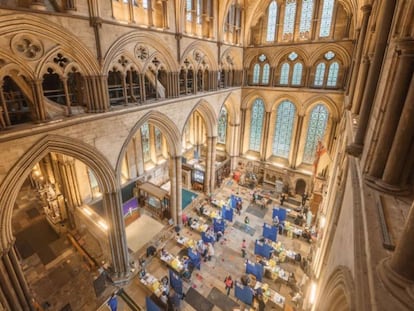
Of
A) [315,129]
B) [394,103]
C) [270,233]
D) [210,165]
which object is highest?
[394,103]

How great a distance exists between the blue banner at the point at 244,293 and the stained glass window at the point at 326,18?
16.7 meters

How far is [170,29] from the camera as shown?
10672mm

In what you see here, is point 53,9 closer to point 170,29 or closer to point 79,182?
point 170,29

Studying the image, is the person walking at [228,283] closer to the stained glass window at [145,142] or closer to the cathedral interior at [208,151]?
the cathedral interior at [208,151]

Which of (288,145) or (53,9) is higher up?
(53,9)

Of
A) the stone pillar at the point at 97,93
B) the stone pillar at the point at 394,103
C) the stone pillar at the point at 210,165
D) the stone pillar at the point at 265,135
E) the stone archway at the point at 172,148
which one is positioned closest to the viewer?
the stone pillar at the point at 394,103

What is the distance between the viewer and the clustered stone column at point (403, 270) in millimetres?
1841

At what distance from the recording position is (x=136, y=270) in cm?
1105

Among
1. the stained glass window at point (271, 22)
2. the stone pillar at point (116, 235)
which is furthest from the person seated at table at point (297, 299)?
the stained glass window at point (271, 22)

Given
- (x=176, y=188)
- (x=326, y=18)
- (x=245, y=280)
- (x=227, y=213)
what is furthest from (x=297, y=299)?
(x=326, y=18)

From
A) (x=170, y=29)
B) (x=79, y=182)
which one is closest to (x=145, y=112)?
(x=170, y=29)

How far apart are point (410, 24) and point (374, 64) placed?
6.93 feet

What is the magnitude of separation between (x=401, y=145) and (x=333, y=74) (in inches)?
611

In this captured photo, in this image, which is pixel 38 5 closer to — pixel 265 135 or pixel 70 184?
pixel 70 184
